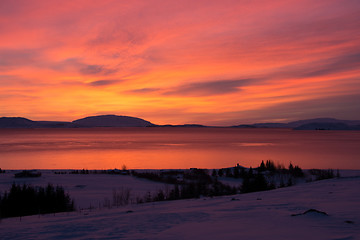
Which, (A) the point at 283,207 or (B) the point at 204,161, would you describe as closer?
(A) the point at 283,207

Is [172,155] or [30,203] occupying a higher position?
[30,203]

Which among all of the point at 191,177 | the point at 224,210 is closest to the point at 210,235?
the point at 224,210

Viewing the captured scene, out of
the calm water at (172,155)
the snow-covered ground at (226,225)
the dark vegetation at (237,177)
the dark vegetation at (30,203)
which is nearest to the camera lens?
the snow-covered ground at (226,225)

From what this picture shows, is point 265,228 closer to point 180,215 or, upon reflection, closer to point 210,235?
point 210,235

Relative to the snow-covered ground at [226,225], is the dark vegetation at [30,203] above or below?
below

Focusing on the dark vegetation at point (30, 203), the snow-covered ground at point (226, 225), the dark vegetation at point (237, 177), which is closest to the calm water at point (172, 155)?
the dark vegetation at point (237, 177)

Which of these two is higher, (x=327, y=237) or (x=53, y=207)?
(x=327, y=237)

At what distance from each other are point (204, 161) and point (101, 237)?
3230 centimetres

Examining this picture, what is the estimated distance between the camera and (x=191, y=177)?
18.5 metres

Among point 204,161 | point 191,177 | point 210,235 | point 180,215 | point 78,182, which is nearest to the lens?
point 210,235

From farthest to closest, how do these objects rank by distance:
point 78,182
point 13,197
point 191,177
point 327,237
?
point 191,177
point 78,182
point 13,197
point 327,237

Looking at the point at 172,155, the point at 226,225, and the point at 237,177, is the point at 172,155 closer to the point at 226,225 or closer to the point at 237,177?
the point at 237,177

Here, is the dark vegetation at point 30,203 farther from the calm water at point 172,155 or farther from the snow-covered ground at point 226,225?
the calm water at point 172,155

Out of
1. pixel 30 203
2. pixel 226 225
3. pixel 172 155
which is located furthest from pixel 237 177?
pixel 172 155
